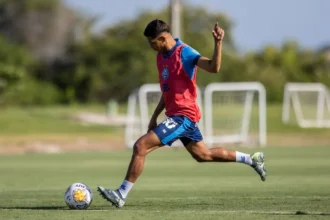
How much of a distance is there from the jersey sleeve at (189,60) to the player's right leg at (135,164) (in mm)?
928

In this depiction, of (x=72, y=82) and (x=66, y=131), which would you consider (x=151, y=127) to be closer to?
(x=66, y=131)

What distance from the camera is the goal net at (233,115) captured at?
3325cm

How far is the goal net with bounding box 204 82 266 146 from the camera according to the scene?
33250mm

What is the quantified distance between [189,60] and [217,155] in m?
1.48

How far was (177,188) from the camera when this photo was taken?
16.3 metres

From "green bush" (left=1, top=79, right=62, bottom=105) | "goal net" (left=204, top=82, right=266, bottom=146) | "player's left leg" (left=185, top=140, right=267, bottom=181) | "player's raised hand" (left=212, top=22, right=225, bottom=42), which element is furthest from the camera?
"green bush" (left=1, top=79, right=62, bottom=105)

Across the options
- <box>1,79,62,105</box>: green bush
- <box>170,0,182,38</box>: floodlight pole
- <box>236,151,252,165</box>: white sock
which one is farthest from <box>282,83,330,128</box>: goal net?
<box>236,151,252,165</box>: white sock

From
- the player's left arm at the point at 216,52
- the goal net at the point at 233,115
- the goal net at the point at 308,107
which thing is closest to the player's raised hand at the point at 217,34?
the player's left arm at the point at 216,52

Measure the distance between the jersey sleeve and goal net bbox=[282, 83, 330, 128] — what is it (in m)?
31.5

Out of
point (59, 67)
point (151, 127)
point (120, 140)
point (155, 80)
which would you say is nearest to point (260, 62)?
point (59, 67)

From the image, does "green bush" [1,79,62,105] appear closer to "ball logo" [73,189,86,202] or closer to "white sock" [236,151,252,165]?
"white sock" [236,151,252,165]

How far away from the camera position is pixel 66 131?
157ft

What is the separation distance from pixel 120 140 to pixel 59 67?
56.7 meters

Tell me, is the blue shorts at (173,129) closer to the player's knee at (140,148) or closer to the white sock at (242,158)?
the player's knee at (140,148)
